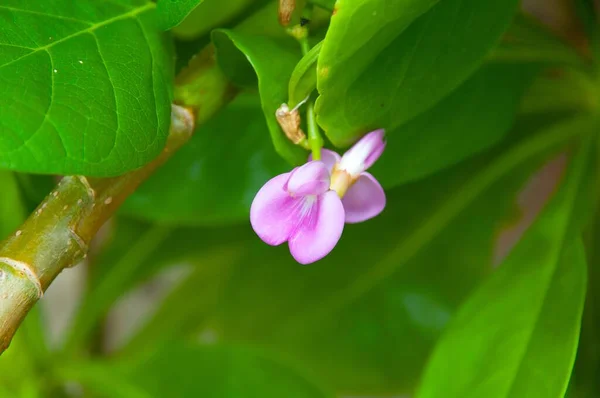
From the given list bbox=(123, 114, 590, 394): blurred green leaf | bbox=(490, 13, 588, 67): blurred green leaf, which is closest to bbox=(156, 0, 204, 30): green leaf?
bbox=(490, 13, 588, 67): blurred green leaf

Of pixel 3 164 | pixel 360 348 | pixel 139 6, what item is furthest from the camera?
pixel 360 348

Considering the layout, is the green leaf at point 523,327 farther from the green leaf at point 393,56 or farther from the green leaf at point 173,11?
the green leaf at point 173,11

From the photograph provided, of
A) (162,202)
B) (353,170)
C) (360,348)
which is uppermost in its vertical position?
(353,170)

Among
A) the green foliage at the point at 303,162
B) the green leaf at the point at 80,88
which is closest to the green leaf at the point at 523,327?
the green foliage at the point at 303,162

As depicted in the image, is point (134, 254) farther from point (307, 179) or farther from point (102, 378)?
point (307, 179)

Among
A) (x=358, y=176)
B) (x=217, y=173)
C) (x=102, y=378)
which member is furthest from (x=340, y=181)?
(x=102, y=378)

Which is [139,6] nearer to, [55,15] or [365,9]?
[55,15]

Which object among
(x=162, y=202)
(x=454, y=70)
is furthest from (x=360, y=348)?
(x=454, y=70)
